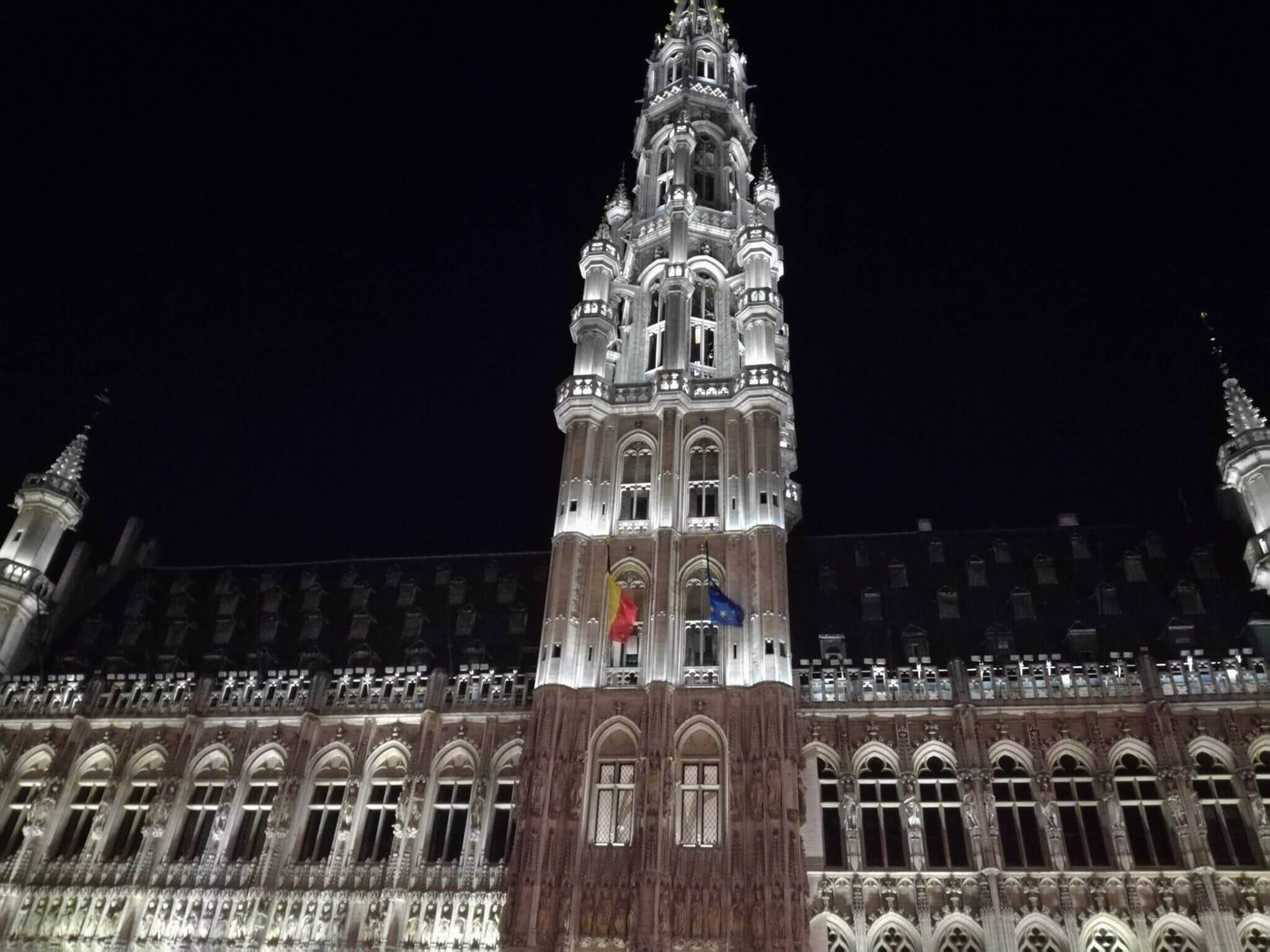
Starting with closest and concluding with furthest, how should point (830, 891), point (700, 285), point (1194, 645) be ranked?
point (830, 891)
point (1194, 645)
point (700, 285)

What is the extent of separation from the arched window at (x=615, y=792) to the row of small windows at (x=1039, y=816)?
255 inches

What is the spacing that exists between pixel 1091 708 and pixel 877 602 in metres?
9.70

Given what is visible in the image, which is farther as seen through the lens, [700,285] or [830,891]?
[700,285]

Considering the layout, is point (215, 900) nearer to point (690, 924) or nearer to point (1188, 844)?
point (690, 924)

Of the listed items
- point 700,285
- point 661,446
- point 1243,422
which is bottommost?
point 661,446

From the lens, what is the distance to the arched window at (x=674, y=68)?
211 feet

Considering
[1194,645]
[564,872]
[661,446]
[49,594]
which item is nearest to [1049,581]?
[1194,645]

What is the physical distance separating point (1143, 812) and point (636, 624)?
57.7ft

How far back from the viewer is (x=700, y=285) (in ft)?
167

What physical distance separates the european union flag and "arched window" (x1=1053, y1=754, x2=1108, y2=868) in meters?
11.6

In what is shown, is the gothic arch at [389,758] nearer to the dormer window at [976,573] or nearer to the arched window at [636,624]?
the arched window at [636,624]

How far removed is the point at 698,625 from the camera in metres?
39.2

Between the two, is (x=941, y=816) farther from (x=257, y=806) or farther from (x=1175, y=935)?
(x=257, y=806)

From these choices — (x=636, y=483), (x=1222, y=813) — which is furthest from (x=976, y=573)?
(x=636, y=483)
